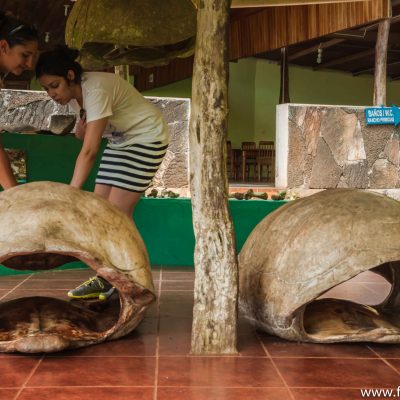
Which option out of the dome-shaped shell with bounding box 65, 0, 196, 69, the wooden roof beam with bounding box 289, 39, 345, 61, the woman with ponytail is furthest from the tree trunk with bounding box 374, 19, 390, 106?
the woman with ponytail

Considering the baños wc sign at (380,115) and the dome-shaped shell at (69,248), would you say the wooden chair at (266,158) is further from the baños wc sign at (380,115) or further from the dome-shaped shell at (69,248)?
the dome-shaped shell at (69,248)

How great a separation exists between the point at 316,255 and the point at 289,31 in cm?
849

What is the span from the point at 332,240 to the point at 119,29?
1959 millimetres

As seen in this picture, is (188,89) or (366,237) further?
(188,89)

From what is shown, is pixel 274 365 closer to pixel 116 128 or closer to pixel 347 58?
pixel 116 128

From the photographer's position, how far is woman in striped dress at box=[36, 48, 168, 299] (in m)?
3.23

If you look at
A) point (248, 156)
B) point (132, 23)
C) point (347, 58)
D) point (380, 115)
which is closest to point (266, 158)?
point (248, 156)

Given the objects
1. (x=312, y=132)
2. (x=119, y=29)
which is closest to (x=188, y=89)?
(x=312, y=132)

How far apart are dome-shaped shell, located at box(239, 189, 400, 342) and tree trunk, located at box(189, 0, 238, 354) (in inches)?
9.2

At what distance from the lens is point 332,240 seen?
2.69 m

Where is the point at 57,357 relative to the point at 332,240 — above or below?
below

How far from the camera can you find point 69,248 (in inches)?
97.5

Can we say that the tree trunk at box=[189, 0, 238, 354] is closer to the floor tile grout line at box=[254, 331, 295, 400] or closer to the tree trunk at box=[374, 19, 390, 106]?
the floor tile grout line at box=[254, 331, 295, 400]

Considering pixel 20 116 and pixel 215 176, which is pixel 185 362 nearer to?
pixel 215 176
